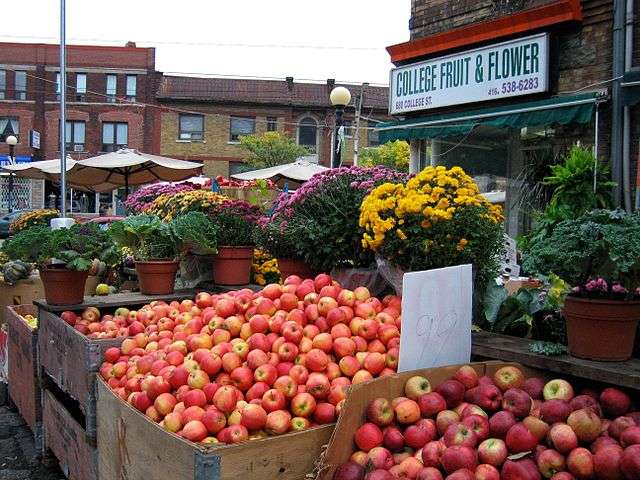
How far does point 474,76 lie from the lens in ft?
33.1

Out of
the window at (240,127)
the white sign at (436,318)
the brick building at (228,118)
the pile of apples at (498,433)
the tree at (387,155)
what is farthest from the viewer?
the window at (240,127)

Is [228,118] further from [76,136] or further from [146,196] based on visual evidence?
[146,196]

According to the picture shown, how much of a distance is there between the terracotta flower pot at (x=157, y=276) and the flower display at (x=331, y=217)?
1.15m

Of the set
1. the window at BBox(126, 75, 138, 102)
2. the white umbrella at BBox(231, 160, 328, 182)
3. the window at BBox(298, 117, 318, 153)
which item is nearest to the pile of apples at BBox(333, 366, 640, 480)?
the white umbrella at BBox(231, 160, 328, 182)

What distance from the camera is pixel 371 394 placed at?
9.34ft

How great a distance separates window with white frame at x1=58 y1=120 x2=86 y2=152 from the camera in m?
41.0

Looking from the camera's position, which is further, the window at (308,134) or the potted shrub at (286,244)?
the window at (308,134)

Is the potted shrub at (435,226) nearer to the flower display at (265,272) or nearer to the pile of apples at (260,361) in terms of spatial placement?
the pile of apples at (260,361)

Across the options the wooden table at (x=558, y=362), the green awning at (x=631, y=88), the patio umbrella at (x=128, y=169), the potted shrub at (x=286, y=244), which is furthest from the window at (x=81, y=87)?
the wooden table at (x=558, y=362)

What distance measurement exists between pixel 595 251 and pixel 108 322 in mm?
3309

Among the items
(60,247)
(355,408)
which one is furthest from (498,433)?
(60,247)

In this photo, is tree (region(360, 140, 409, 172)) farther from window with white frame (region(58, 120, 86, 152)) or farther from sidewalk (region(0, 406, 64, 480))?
sidewalk (region(0, 406, 64, 480))

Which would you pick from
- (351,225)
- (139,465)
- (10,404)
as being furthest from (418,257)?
(10,404)

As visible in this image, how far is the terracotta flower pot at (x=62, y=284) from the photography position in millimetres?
4949
